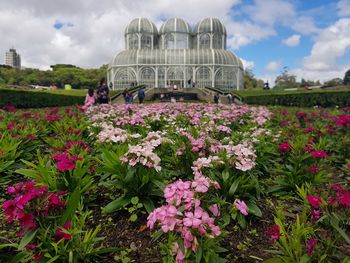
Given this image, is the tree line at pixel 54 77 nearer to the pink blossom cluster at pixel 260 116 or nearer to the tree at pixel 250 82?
the tree at pixel 250 82

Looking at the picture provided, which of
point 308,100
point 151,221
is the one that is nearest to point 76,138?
point 151,221

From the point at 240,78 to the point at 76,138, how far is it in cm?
5066

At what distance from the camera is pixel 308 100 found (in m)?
22.9

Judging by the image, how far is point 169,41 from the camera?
5647 cm

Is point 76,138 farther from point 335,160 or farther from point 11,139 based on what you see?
point 335,160

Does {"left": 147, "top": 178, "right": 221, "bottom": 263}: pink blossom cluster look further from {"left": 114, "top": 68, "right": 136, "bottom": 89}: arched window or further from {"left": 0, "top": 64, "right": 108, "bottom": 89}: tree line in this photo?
{"left": 0, "top": 64, "right": 108, "bottom": 89}: tree line

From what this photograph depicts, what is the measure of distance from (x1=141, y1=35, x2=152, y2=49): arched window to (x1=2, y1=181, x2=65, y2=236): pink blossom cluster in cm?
5599

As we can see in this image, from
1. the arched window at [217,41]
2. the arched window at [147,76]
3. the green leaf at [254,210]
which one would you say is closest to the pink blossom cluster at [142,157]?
the green leaf at [254,210]

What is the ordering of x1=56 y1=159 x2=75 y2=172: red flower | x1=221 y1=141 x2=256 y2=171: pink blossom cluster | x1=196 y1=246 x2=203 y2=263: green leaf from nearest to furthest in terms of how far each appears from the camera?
1. x1=196 y1=246 x2=203 y2=263: green leaf
2. x1=56 y1=159 x2=75 y2=172: red flower
3. x1=221 y1=141 x2=256 y2=171: pink blossom cluster

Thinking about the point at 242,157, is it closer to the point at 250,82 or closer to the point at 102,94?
the point at 102,94

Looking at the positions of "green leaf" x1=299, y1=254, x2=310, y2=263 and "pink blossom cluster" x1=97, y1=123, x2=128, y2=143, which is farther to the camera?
"pink blossom cluster" x1=97, y1=123, x2=128, y2=143

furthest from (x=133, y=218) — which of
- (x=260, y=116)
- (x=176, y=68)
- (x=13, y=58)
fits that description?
(x=13, y=58)

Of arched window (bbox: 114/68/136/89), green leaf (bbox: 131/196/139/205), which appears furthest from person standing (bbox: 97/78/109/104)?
arched window (bbox: 114/68/136/89)

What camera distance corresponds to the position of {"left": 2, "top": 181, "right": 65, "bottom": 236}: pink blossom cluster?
2.04 m
